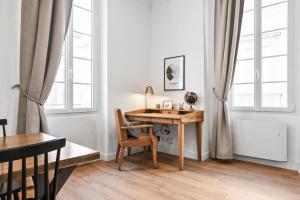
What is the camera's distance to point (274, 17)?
305 centimetres

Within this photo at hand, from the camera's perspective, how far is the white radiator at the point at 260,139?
9.47ft

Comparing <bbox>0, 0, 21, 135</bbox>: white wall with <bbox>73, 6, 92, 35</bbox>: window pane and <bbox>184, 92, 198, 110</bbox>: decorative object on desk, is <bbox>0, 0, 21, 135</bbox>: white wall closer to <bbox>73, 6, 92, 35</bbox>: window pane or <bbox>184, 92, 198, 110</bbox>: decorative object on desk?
<bbox>73, 6, 92, 35</bbox>: window pane

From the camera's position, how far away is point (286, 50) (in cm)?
294

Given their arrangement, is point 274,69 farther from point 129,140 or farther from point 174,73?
point 129,140

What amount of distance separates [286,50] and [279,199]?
78.4 inches

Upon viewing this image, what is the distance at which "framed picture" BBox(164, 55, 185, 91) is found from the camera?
3.65m

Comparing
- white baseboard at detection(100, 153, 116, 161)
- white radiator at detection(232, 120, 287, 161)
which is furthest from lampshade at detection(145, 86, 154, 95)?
white radiator at detection(232, 120, 287, 161)

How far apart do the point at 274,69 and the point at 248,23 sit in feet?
2.75

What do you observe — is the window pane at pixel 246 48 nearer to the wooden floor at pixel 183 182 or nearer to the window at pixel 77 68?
the wooden floor at pixel 183 182

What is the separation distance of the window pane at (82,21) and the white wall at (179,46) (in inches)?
49.8

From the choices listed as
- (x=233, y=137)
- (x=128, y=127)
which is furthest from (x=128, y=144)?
(x=233, y=137)

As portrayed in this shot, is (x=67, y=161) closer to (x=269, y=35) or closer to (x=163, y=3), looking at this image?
(x=269, y=35)

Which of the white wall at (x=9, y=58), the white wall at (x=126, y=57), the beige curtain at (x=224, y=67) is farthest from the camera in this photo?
the white wall at (x=126, y=57)

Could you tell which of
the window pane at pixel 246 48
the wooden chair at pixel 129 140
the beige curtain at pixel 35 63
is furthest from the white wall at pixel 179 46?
the beige curtain at pixel 35 63
